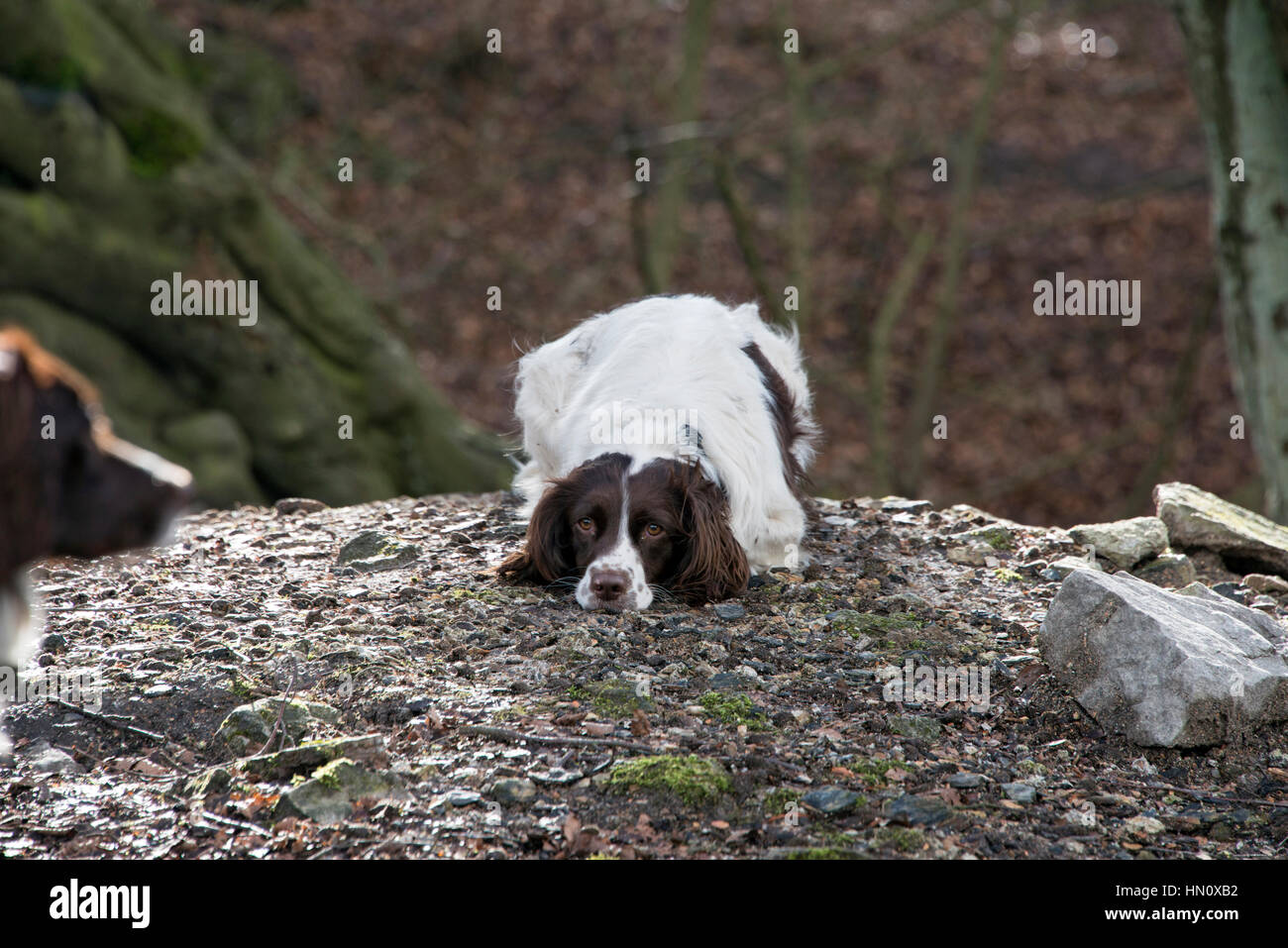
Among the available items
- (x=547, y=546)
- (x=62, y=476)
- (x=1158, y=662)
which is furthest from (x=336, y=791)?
(x=1158, y=662)

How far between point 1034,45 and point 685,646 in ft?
54.7

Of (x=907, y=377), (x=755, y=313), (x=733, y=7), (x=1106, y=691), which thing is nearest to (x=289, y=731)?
(x=1106, y=691)

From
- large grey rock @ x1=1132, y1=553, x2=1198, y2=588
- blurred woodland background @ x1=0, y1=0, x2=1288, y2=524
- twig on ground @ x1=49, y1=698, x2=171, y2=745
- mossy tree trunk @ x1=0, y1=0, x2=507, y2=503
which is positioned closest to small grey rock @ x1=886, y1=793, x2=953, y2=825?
twig on ground @ x1=49, y1=698, x2=171, y2=745

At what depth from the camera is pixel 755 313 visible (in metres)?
6.95

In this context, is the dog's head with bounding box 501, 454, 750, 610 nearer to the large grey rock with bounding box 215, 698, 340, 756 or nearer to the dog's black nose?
the dog's black nose

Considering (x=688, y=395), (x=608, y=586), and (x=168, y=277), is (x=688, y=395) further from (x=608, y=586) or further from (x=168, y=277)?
(x=168, y=277)

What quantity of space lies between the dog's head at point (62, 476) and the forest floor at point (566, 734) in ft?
3.13

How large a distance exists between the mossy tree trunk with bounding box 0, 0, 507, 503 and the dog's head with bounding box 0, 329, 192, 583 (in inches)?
249

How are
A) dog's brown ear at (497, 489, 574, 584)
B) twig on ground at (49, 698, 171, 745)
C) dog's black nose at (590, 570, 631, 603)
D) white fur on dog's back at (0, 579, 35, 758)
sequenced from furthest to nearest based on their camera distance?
1. dog's brown ear at (497, 489, 574, 584)
2. dog's black nose at (590, 570, 631, 603)
3. twig on ground at (49, 698, 171, 745)
4. white fur on dog's back at (0, 579, 35, 758)

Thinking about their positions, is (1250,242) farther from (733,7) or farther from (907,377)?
(733,7)

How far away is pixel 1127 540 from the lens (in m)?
5.79

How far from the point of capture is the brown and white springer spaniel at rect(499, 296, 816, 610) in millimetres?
5250

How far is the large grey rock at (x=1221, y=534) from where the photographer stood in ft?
19.3

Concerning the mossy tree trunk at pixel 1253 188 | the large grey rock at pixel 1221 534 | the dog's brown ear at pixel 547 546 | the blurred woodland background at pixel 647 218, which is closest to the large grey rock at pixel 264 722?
the dog's brown ear at pixel 547 546
